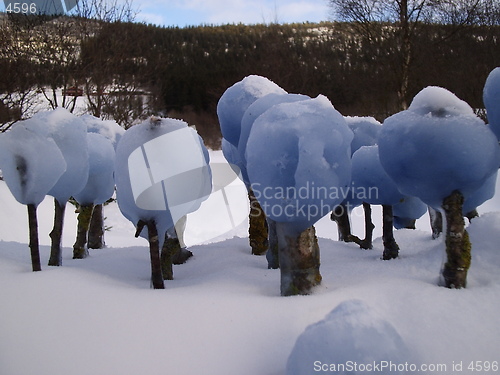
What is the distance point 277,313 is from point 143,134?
0.84 metres

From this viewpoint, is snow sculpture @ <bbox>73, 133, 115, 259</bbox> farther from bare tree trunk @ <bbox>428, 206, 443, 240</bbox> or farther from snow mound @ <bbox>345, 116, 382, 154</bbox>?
bare tree trunk @ <bbox>428, 206, 443, 240</bbox>

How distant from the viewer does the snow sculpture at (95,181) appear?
228 cm

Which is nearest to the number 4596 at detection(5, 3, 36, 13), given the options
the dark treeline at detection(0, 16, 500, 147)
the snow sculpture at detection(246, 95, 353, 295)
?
the dark treeline at detection(0, 16, 500, 147)

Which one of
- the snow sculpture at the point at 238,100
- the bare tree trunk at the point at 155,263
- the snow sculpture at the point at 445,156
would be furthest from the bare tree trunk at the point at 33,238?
the snow sculpture at the point at 445,156

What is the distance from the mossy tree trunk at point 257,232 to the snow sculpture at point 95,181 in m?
0.86

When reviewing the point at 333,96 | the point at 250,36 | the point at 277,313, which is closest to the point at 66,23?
the point at 333,96

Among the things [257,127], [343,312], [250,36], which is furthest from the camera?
[250,36]

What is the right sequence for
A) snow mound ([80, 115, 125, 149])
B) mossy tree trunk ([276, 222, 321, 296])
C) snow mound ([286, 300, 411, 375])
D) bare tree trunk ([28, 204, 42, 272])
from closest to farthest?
snow mound ([286, 300, 411, 375])
mossy tree trunk ([276, 222, 321, 296])
bare tree trunk ([28, 204, 42, 272])
snow mound ([80, 115, 125, 149])

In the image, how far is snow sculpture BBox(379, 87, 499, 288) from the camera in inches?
54.2

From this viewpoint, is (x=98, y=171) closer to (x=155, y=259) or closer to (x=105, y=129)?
(x=105, y=129)

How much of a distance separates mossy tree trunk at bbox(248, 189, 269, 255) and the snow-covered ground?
61 centimetres

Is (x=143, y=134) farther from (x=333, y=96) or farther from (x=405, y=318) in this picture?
(x=333, y=96)

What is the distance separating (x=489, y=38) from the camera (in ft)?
27.7

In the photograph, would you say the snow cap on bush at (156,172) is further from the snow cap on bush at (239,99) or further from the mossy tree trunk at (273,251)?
the mossy tree trunk at (273,251)
